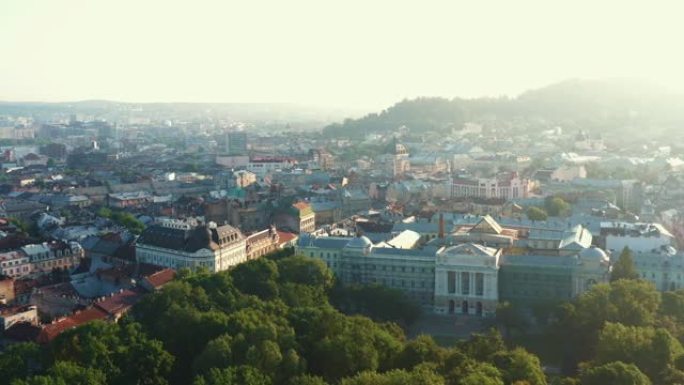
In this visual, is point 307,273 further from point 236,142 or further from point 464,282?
point 236,142

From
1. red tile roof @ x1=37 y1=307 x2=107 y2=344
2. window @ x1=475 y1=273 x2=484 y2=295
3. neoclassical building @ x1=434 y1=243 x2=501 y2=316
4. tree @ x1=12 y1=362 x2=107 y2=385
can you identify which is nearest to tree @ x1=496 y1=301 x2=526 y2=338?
neoclassical building @ x1=434 y1=243 x2=501 y2=316

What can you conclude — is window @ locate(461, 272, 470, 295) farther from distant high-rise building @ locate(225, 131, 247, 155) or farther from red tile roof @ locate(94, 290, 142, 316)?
distant high-rise building @ locate(225, 131, 247, 155)

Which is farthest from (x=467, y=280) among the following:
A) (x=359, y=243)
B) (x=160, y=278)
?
(x=160, y=278)

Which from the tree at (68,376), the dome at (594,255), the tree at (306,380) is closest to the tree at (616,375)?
the tree at (306,380)

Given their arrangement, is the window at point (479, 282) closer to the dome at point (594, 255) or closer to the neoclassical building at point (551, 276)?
the neoclassical building at point (551, 276)

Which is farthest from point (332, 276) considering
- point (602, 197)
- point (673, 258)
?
point (602, 197)

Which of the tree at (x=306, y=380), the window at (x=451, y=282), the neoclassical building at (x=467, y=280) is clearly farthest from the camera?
the window at (x=451, y=282)
